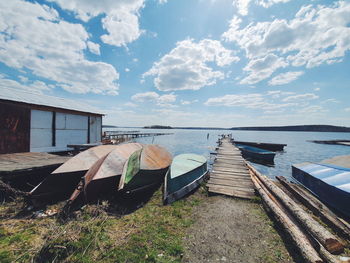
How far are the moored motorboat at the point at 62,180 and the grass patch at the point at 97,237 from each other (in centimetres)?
96

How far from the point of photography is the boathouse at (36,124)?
29.8 ft

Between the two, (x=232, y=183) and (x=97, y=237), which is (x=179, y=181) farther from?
(x=97, y=237)

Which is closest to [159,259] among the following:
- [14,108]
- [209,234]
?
[209,234]

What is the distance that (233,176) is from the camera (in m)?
8.45

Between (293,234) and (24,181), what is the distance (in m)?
9.73

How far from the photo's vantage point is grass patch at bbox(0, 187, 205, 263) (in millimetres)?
3193

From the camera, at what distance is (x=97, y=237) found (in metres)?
3.71

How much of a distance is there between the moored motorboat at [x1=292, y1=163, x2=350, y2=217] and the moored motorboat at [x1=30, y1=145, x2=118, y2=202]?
10.6 metres

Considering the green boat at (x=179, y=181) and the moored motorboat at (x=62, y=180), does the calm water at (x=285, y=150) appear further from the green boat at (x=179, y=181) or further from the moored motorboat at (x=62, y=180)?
the moored motorboat at (x=62, y=180)

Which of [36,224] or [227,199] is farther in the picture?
[227,199]

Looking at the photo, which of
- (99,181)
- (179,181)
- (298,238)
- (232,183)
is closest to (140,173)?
(99,181)

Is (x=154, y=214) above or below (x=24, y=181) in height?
below

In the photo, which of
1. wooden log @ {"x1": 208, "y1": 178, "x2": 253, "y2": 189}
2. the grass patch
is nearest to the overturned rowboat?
the grass patch

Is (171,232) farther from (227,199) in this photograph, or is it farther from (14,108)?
(14,108)
